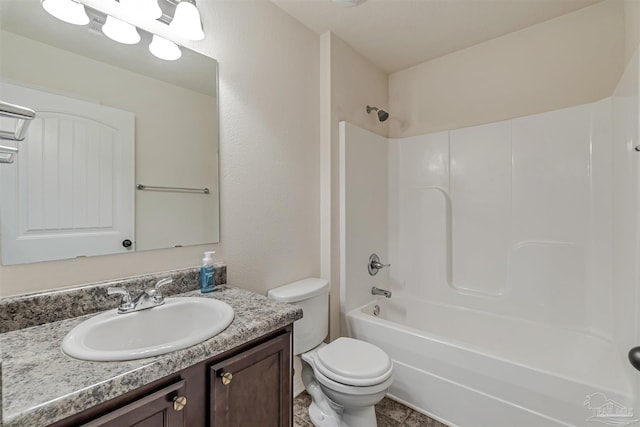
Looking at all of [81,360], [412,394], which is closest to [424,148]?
[412,394]

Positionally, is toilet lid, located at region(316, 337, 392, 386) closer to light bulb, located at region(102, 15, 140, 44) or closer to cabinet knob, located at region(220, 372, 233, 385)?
cabinet knob, located at region(220, 372, 233, 385)

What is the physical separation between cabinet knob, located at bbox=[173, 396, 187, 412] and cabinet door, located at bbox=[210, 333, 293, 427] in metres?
0.08

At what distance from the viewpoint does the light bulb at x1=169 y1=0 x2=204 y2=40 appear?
1.23 metres

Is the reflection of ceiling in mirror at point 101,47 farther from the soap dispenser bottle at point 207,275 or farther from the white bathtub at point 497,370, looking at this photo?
the white bathtub at point 497,370

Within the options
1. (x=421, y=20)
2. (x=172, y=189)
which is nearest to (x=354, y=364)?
(x=172, y=189)

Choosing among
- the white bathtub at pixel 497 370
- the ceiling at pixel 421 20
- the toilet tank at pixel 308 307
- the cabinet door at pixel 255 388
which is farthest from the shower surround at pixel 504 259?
the cabinet door at pixel 255 388

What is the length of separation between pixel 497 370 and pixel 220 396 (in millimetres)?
1390

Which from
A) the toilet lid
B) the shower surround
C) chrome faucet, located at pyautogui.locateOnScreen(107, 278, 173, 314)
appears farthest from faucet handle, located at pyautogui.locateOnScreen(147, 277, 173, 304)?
the shower surround

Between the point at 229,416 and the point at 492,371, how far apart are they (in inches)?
52.8

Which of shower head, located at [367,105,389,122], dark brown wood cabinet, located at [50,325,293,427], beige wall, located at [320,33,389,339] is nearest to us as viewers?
dark brown wood cabinet, located at [50,325,293,427]

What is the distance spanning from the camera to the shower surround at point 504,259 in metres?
1.43

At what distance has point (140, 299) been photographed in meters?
1.07

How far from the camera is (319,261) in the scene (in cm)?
207

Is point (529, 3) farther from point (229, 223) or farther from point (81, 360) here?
point (81, 360)
